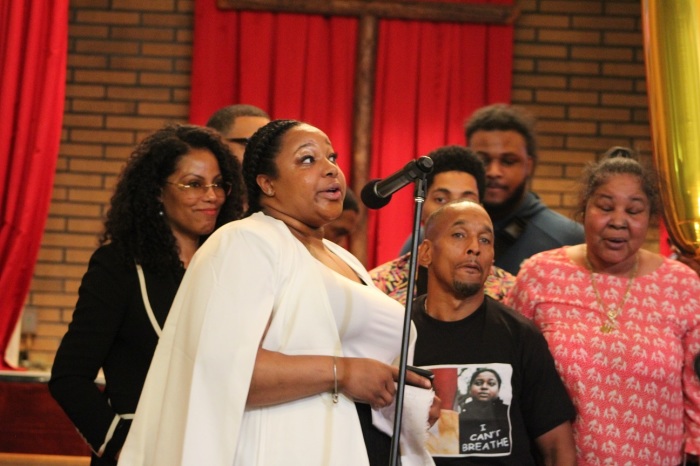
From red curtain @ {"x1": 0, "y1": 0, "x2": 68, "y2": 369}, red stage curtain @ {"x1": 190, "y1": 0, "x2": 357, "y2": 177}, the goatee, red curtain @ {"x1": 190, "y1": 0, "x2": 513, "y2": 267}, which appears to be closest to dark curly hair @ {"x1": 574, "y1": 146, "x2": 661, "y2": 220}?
the goatee

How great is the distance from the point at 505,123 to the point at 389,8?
6.02ft

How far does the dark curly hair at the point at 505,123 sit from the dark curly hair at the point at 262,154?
5.79 feet

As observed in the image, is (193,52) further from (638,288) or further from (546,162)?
(638,288)

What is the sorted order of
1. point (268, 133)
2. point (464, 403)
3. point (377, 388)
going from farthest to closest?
point (464, 403)
point (268, 133)
point (377, 388)

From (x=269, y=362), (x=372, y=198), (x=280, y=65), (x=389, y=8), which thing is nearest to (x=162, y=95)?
(x=280, y=65)

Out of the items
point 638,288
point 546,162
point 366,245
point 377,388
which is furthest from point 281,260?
point 546,162

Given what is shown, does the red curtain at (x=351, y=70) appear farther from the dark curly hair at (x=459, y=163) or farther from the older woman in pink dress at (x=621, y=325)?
the older woman in pink dress at (x=621, y=325)

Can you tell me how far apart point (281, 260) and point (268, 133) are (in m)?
0.40

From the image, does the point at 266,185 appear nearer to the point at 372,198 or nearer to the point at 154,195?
the point at 372,198

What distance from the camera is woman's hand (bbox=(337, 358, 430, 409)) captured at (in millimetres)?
2232

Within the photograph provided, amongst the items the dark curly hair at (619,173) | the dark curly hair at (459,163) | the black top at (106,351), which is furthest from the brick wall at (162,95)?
the black top at (106,351)

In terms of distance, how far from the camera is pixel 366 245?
566cm

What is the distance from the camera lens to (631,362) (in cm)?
290

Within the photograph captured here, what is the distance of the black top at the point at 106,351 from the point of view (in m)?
2.66
